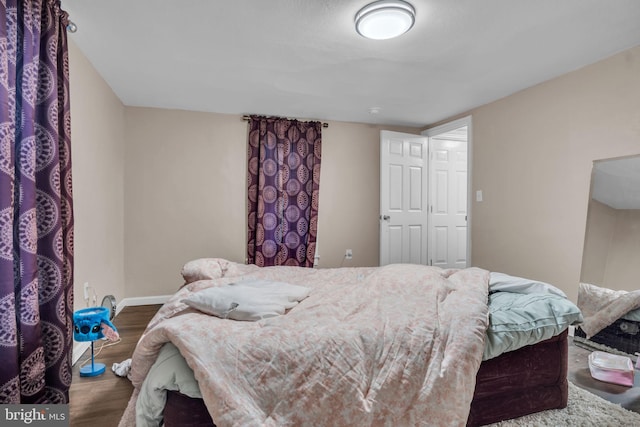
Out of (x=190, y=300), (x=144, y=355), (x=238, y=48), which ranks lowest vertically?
(x=144, y=355)

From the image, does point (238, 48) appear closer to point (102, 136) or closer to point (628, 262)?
point (102, 136)

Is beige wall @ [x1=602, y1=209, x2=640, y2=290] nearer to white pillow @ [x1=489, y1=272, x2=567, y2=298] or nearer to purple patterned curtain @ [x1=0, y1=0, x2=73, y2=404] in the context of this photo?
white pillow @ [x1=489, y1=272, x2=567, y2=298]

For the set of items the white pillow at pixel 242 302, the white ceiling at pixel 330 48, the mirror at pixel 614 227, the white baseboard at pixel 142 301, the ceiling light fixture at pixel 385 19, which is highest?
the white ceiling at pixel 330 48

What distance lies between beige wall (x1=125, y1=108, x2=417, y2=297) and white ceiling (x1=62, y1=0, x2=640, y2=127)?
418 millimetres

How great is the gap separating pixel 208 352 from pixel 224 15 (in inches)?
78.6

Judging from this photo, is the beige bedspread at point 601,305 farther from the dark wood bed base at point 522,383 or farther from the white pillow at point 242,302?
the white pillow at point 242,302

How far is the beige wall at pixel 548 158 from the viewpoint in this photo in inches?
107

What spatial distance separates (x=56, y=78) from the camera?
1.91m

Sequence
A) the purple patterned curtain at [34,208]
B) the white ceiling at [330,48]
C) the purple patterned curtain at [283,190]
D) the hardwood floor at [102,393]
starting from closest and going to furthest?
the purple patterned curtain at [34,208] < the hardwood floor at [102,393] < the white ceiling at [330,48] < the purple patterned curtain at [283,190]

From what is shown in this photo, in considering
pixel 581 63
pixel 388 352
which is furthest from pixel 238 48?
pixel 581 63

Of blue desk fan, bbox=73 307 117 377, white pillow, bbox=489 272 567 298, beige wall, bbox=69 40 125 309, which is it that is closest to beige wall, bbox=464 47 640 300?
white pillow, bbox=489 272 567 298

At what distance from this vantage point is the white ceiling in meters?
2.09

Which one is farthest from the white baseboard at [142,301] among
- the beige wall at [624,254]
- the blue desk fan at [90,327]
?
the beige wall at [624,254]

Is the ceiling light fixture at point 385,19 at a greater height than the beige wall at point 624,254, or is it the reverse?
the ceiling light fixture at point 385,19
